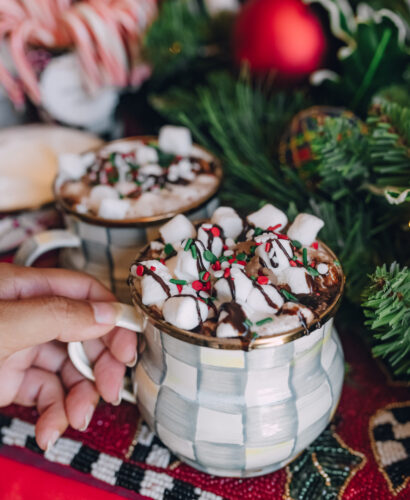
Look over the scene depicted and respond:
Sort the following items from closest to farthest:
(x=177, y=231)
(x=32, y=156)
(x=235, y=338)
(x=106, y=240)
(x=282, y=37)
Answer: (x=235, y=338) < (x=177, y=231) < (x=106, y=240) < (x=282, y=37) < (x=32, y=156)

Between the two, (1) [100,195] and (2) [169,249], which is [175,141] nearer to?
(1) [100,195]

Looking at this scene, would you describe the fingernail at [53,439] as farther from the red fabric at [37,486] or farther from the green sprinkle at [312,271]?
the green sprinkle at [312,271]

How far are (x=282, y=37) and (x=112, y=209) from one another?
0.37 m

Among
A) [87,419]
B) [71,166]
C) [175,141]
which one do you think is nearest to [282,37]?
[175,141]

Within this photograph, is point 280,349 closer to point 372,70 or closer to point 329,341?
point 329,341

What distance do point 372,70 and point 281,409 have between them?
0.48 m

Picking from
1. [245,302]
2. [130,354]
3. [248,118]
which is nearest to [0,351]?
[130,354]

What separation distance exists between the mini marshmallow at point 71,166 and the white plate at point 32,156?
0.47ft

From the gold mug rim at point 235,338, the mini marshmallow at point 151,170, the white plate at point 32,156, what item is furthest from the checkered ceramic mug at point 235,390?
the white plate at point 32,156

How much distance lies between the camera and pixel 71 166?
0.66 metres

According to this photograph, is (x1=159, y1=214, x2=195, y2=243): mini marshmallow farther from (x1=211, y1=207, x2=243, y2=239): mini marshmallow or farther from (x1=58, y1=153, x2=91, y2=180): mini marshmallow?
(x1=58, y1=153, x2=91, y2=180): mini marshmallow

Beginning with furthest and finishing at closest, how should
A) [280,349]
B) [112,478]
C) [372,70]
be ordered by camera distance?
[372,70] < [112,478] < [280,349]

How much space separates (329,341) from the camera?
0.47m

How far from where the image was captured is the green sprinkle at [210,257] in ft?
1.50
